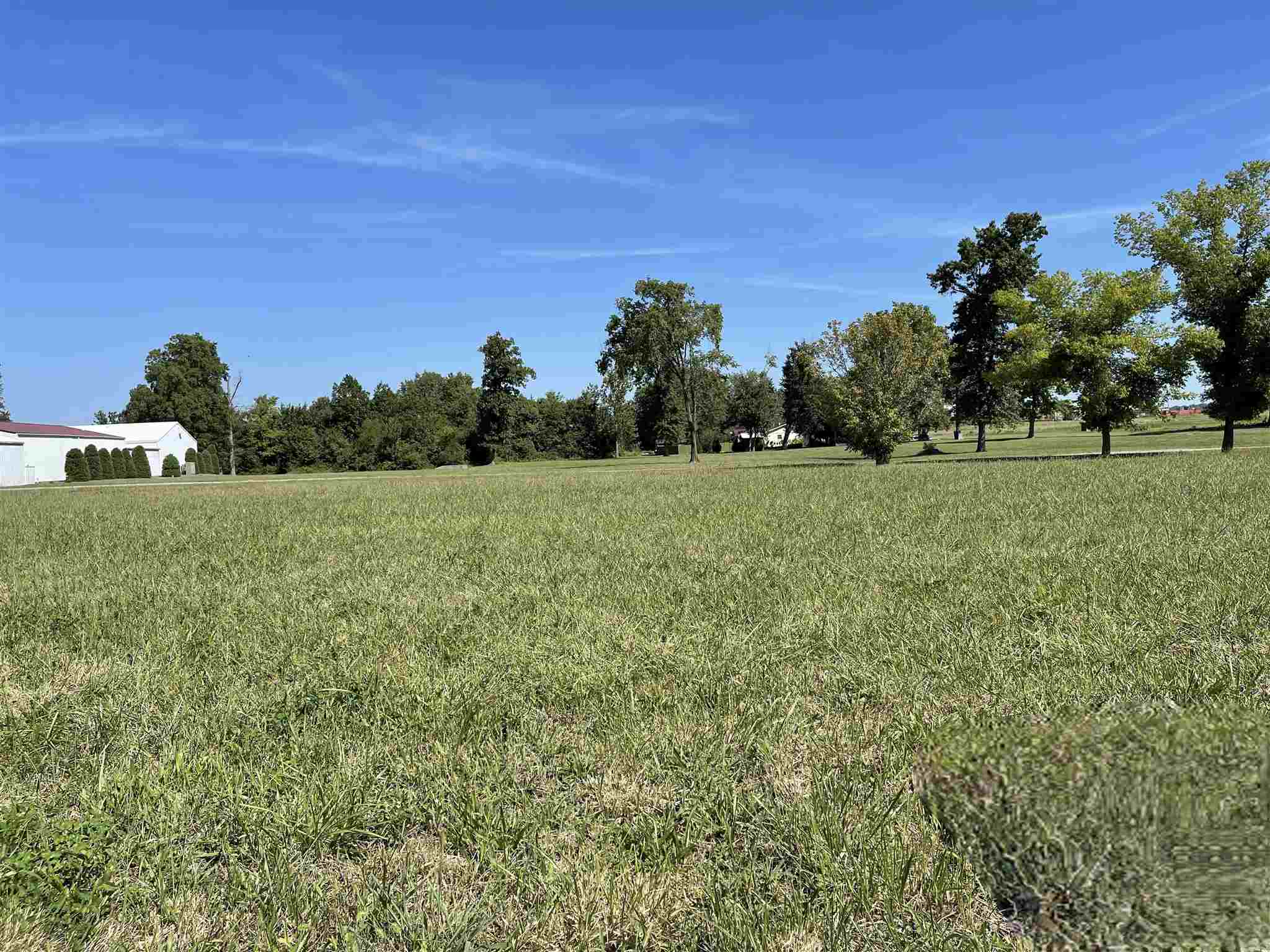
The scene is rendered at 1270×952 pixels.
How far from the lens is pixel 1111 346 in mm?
29141

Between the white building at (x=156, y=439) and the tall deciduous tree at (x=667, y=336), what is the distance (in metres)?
48.0

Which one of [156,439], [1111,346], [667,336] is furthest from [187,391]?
[1111,346]

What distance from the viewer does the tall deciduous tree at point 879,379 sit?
1177 inches

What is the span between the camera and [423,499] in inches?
622

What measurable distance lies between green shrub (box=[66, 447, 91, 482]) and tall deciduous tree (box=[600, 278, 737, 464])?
42.0m

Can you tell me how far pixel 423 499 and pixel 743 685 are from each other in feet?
43.8

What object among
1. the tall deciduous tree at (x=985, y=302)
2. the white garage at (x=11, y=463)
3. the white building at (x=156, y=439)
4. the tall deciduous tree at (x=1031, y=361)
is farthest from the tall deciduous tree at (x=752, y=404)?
the white garage at (x=11, y=463)

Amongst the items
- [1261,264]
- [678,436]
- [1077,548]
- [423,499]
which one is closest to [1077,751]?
[1077,548]

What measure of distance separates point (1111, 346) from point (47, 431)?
7447 centimetres

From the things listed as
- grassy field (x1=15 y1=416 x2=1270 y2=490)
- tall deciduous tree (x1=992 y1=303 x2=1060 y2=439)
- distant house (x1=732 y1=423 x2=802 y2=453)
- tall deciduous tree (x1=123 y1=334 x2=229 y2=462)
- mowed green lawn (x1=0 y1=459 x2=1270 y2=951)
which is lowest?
mowed green lawn (x1=0 y1=459 x2=1270 y2=951)

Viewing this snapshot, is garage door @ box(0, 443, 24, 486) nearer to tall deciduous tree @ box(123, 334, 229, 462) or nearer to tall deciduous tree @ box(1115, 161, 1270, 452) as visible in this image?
tall deciduous tree @ box(123, 334, 229, 462)

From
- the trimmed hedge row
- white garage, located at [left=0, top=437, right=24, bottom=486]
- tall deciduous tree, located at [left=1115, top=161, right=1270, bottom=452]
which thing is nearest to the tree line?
tall deciduous tree, located at [left=1115, top=161, right=1270, bottom=452]

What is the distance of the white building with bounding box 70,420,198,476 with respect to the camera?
6969cm

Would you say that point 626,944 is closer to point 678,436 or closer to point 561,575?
point 561,575
